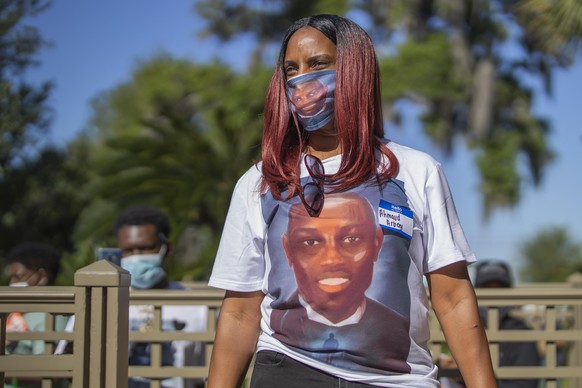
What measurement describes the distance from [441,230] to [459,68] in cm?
2894

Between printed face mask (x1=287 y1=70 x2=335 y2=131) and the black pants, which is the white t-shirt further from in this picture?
printed face mask (x1=287 y1=70 x2=335 y2=131)

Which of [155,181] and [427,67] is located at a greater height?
[427,67]

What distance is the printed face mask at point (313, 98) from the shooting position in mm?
2734

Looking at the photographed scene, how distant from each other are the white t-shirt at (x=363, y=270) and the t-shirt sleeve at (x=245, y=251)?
35 mm

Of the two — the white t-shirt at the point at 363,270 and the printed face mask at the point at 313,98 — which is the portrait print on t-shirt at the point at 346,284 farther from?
the printed face mask at the point at 313,98

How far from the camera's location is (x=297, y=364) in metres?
2.53

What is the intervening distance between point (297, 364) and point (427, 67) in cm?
2685

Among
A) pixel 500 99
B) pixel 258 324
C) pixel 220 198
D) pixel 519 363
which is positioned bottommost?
pixel 519 363

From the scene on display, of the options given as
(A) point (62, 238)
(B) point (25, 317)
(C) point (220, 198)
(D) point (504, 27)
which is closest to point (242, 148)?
(C) point (220, 198)

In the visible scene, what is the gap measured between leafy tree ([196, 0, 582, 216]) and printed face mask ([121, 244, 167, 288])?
23.3m

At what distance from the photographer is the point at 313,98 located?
2.74 m

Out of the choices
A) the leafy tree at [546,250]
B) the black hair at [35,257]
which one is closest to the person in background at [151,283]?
the black hair at [35,257]

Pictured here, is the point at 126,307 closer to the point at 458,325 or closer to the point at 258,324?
the point at 258,324

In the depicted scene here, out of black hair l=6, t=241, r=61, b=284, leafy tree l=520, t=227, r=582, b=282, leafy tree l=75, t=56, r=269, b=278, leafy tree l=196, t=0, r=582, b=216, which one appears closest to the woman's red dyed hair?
black hair l=6, t=241, r=61, b=284
